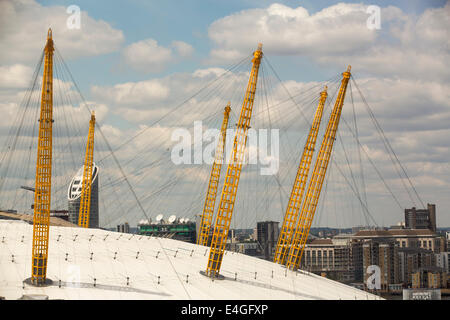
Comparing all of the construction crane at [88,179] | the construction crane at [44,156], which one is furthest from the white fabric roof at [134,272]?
the construction crane at [88,179]

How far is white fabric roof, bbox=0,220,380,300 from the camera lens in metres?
74.6

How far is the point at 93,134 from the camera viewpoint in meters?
157

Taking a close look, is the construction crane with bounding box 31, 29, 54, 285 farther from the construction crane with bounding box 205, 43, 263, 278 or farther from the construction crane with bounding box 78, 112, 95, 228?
the construction crane with bounding box 78, 112, 95, 228

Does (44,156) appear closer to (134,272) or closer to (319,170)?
(134,272)

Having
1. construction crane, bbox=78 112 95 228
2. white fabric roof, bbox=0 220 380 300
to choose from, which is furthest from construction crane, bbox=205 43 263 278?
construction crane, bbox=78 112 95 228

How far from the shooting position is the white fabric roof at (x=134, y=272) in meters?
74.6

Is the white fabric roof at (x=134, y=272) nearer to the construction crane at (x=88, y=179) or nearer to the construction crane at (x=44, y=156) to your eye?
the construction crane at (x=44, y=156)

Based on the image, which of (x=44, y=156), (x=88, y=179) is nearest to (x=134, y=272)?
(x=44, y=156)

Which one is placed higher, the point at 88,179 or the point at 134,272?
the point at 88,179

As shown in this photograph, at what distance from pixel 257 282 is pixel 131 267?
18.5 metres

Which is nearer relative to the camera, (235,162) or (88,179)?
(235,162)

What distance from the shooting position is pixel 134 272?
270ft

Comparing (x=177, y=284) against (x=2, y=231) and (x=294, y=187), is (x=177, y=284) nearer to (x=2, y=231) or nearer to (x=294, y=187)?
(x=2, y=231)

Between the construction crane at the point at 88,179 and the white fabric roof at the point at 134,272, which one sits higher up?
the construction crane at the point at 88,179
